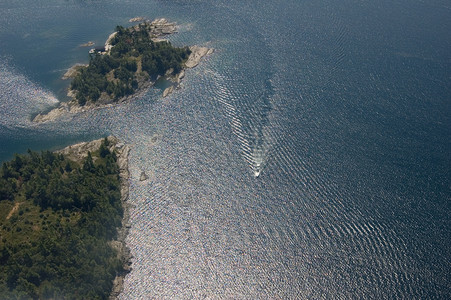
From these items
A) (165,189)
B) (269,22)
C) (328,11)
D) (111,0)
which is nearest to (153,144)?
(165,189)

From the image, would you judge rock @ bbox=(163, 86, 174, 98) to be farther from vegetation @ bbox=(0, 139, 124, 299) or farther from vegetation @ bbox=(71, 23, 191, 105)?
vegetation @ bbox=(0, 139, 124, 299)

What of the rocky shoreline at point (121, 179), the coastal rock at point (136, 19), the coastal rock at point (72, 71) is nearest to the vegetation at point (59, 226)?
the rocky shoreline at point (121, 179)

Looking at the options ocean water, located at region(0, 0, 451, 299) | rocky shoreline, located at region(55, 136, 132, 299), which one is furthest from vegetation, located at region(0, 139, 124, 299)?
ocean water, located at region(0, 0, 451, 299)

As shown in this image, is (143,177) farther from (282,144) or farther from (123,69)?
(123,69)

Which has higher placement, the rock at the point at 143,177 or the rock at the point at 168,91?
the rock at the point at 168,91

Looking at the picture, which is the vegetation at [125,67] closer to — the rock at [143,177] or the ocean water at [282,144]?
the ocean water at [282,144]

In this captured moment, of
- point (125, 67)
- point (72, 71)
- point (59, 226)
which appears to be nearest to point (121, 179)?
point (59, 226)
